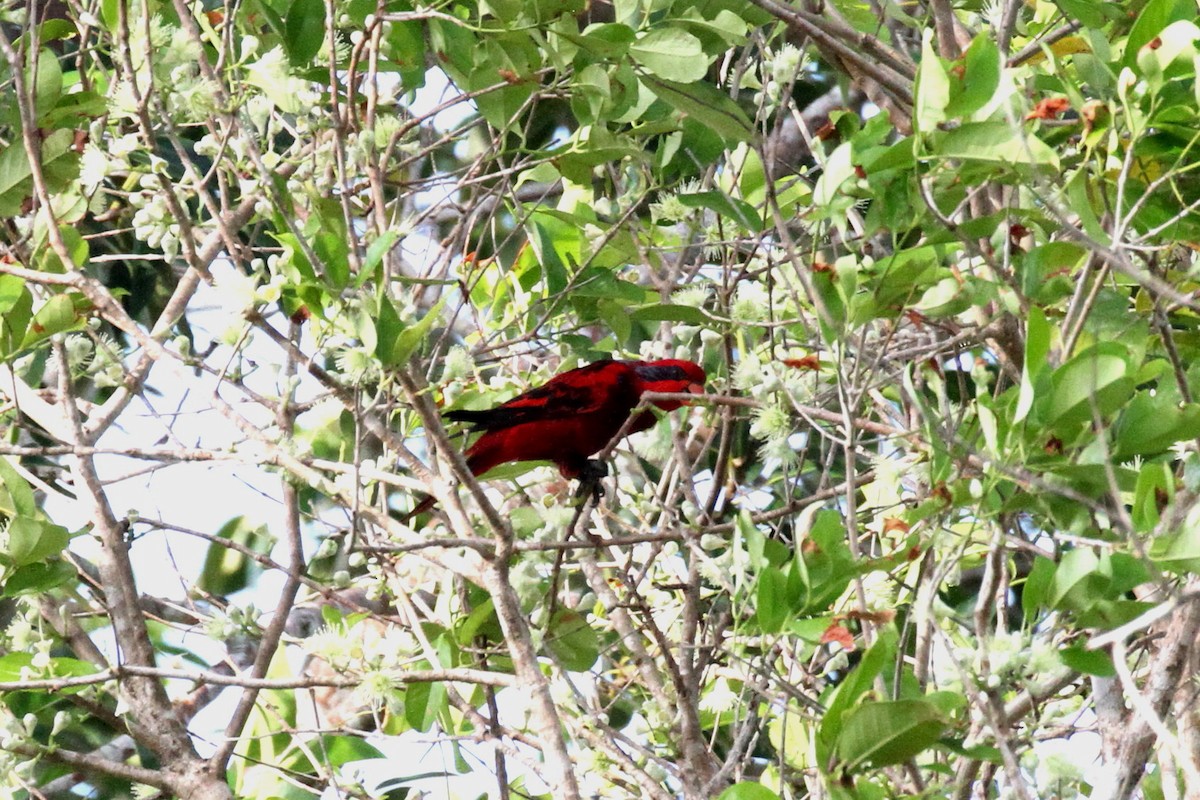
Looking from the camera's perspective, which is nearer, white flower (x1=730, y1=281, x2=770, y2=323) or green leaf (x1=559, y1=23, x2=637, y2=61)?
green leaf (x1=559, y1=23, x2=637, y2=61)

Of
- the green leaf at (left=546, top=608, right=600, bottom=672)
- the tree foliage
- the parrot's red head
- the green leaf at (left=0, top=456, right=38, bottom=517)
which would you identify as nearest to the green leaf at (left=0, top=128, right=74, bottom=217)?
the tree foliage

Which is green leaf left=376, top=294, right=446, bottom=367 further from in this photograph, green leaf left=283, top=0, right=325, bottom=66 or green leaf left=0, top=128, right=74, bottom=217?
green leaf left=0, top=128, right=74, bottom=217

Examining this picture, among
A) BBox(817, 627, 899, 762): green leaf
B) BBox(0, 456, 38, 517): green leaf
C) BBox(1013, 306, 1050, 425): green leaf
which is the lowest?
BBox(817, 627, 899, 762): green leaf

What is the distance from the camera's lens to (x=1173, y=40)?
69.1 inches

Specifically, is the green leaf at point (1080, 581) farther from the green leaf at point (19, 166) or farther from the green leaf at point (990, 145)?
the green leaf at point (19, 166)

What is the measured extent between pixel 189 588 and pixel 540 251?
1.12 m

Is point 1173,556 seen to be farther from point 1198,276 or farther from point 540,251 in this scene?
point 540,251

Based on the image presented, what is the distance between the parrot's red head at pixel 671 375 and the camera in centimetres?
311

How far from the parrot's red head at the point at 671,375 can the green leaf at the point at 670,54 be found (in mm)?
950

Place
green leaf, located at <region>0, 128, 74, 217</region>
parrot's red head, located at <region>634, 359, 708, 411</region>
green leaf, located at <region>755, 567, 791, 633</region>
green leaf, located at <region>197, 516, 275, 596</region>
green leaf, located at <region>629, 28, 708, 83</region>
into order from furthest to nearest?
green leaf, located at <region>197, 516, 275, 596</region> < parrot's red head, located at <region>634, 359, 708, 411</region> < green leaf, located at <region>0, 128, 74, 217</region> < green leaf, located at <region>629, 28, 708, 83</region> < green leaf, located at <region>755, 567, 791, 633</region>

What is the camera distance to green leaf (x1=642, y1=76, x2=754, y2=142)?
2.25 m

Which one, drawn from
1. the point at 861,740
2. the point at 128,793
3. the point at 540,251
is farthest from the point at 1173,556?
the point at 128,793

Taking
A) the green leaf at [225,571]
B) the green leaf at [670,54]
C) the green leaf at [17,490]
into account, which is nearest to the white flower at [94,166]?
the green leaf at [17,490]

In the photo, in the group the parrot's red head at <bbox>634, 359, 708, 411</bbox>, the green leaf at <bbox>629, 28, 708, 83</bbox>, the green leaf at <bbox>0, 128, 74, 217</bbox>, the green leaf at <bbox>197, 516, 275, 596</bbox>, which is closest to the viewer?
the green leaf at <bbox>629, 28, 708, 83</bbox>
